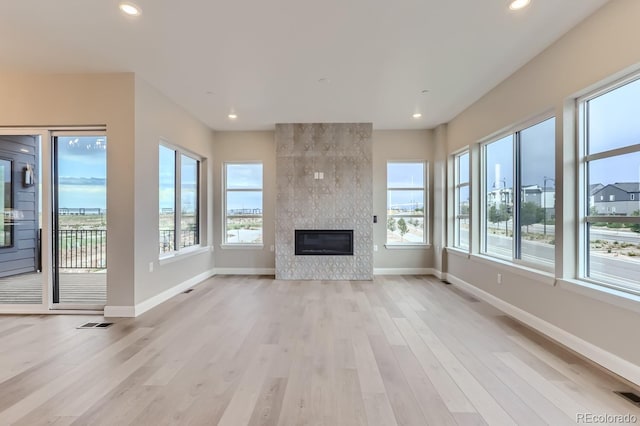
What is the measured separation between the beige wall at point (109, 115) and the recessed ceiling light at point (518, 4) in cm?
399

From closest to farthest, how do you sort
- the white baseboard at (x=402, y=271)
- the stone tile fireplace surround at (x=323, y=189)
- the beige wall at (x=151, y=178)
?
the beige wall at (x=151, y=178) → the stone tile fireplace surround at (x=323, y=189) → the white baseboard at (x=402, y=271)

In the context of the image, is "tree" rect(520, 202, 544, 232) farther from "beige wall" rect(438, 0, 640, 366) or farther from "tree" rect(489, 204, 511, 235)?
"beige wall" rect(438, 0, 640, 366)

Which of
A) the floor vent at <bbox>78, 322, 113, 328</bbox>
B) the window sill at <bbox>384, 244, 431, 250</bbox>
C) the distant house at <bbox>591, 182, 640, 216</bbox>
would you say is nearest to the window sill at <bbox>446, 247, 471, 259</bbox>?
the window sill at <bbox>384, 244, 431, 250</bbox>

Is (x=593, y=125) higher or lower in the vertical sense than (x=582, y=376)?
higher

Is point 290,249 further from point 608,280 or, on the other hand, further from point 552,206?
point 608,280

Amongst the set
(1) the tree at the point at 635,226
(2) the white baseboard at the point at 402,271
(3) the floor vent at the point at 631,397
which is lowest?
(3) the floor vent at the point at 631,397

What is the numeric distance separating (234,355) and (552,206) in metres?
3.54

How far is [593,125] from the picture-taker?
287 cm

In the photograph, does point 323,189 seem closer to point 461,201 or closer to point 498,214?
point 461,201

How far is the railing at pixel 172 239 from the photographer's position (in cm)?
469

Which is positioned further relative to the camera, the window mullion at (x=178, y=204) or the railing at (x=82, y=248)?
the window mullion at (x=178, y=204)

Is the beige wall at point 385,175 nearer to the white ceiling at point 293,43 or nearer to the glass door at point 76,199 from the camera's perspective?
the white ceiling at point 293,43

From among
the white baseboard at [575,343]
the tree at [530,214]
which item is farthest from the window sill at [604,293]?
the tree at [530,214]

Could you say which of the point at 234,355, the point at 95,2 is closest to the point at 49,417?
the point at 234,355
